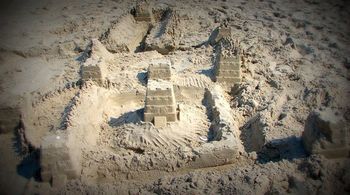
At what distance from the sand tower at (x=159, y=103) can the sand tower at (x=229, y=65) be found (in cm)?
155

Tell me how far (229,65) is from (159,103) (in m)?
1.99

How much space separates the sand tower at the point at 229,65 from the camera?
7.38 metres

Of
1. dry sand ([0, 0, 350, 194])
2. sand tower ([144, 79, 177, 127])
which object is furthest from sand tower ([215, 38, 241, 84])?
sand tower ([144, 79, 177, 127])

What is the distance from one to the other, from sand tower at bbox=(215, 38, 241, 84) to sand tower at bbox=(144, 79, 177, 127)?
5.10ft

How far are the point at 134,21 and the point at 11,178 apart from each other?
259 inches

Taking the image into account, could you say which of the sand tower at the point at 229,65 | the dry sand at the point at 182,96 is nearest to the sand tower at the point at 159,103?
the dry sand at the point at 182,96

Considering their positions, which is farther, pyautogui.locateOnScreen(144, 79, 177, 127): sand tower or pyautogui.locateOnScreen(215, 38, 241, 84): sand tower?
pyautogui.locateOnScreen(215, 38, 241, 84): sand tower

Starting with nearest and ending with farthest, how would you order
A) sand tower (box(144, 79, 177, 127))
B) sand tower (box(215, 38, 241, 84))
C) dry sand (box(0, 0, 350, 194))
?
dry sand (box(0, 0, 350, 194))
sand tower (box(144, 79, 177, 127))
sand tower (box(215, 38, 241, 84))

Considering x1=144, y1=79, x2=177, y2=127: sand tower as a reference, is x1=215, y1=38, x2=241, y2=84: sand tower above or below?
above

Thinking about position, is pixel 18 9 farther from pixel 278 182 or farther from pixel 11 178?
pixel 278 182

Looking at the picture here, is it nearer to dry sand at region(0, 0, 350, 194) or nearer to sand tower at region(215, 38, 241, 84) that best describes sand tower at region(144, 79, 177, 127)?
dry sand at region(0, 0, 350, 194)

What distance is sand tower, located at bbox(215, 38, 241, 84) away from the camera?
738 centimetres

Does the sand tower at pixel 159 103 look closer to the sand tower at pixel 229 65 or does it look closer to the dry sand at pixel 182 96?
the dry sand at pixel 182 96

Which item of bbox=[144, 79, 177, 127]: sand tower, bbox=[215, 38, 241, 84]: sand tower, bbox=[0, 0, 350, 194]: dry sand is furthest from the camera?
bbox=[215, 38, 241, 84]: sand tower
